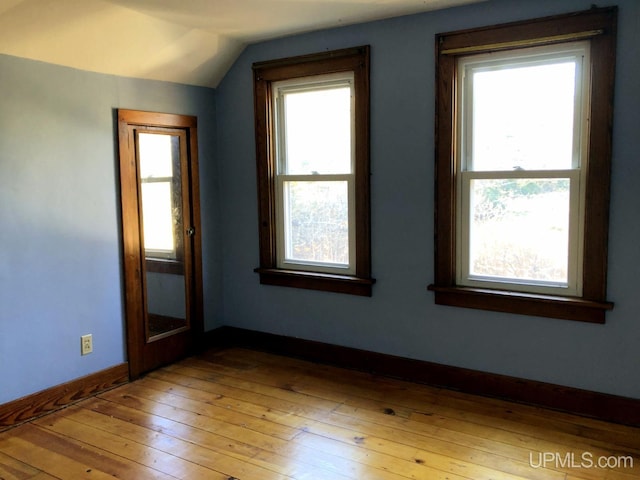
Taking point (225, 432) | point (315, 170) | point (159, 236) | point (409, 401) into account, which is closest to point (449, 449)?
point (409, 401)

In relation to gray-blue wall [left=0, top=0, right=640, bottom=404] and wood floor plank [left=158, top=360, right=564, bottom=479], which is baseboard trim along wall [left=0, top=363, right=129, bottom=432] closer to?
gray-blue wall [left=0, top=0, right=640, bottom=404]

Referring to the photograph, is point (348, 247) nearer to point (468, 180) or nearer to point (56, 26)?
point (468, 180)

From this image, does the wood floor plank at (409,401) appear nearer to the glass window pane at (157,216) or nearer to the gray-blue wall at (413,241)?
the gray-blue wall at (413,241)

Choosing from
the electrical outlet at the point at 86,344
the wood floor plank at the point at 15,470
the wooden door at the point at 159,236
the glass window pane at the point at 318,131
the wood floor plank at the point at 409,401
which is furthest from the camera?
the glass window pane at the point at 318,131

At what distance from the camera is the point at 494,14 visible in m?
2.95

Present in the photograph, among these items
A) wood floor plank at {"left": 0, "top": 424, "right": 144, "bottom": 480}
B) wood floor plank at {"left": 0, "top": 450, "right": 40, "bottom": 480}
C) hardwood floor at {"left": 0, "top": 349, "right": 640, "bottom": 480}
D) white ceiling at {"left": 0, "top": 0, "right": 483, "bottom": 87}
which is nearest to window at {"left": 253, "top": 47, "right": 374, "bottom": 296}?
white ceiling at {"left": 0, "top": 0, "right": 483, "bottom": 87}

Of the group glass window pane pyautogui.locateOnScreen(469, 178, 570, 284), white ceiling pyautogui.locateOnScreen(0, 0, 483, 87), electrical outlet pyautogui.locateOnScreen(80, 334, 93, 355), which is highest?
white ceiling pyautogui.locateOnScreen(0, 0, 483, 87)

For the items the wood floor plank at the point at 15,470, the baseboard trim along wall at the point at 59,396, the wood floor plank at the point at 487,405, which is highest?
the baseboard trim along wall at the point at 59,396

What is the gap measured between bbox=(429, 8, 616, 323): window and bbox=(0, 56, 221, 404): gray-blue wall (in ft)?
6.79

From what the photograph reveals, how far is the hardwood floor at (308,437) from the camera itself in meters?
2.43

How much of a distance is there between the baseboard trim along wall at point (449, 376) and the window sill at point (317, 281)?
411 mm

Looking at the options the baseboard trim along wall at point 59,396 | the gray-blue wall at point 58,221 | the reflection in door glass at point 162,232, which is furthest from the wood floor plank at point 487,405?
the gray-blue wall at point 58,221

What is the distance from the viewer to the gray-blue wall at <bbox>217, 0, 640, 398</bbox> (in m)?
2.74

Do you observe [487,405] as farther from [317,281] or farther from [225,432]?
[225,432]
